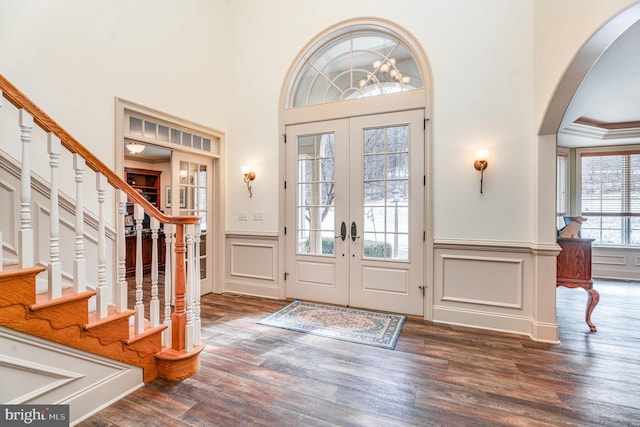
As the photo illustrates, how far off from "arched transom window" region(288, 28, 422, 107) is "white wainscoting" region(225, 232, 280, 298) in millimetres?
1973

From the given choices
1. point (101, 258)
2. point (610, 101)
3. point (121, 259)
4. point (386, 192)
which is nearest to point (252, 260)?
point (386, 192)

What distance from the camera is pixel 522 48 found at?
301 cm

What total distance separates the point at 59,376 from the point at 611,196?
833 cm

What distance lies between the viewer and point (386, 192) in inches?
142

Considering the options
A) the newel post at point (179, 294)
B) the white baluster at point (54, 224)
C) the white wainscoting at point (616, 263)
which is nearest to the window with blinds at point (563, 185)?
the white wainscoting at point (616, 263)

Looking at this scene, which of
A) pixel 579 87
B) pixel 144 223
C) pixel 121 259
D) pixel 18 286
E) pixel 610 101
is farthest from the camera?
pixel 144 223

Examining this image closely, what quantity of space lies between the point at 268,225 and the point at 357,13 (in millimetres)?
2916

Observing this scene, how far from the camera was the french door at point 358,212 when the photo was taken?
3500mm

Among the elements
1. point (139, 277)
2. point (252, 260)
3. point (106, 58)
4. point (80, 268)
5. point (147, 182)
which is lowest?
point (252, 260)

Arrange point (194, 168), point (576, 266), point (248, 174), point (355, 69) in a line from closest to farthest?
point (576, 266)
point (355, 69)
point (194, 168)
point (248, 174)

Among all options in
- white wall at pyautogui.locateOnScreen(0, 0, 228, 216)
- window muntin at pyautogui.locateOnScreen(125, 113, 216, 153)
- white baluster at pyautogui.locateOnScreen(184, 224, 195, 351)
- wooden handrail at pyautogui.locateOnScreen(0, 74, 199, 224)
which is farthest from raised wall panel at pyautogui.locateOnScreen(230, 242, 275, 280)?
wooden handrail at pyautogui.locateOnScreen(0, 74, 199, 224)

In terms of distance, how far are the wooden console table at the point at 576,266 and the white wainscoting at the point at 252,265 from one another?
3.28 meters

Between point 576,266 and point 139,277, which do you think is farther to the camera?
point 576,266

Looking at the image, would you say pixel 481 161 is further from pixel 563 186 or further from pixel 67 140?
pixel 563 186
